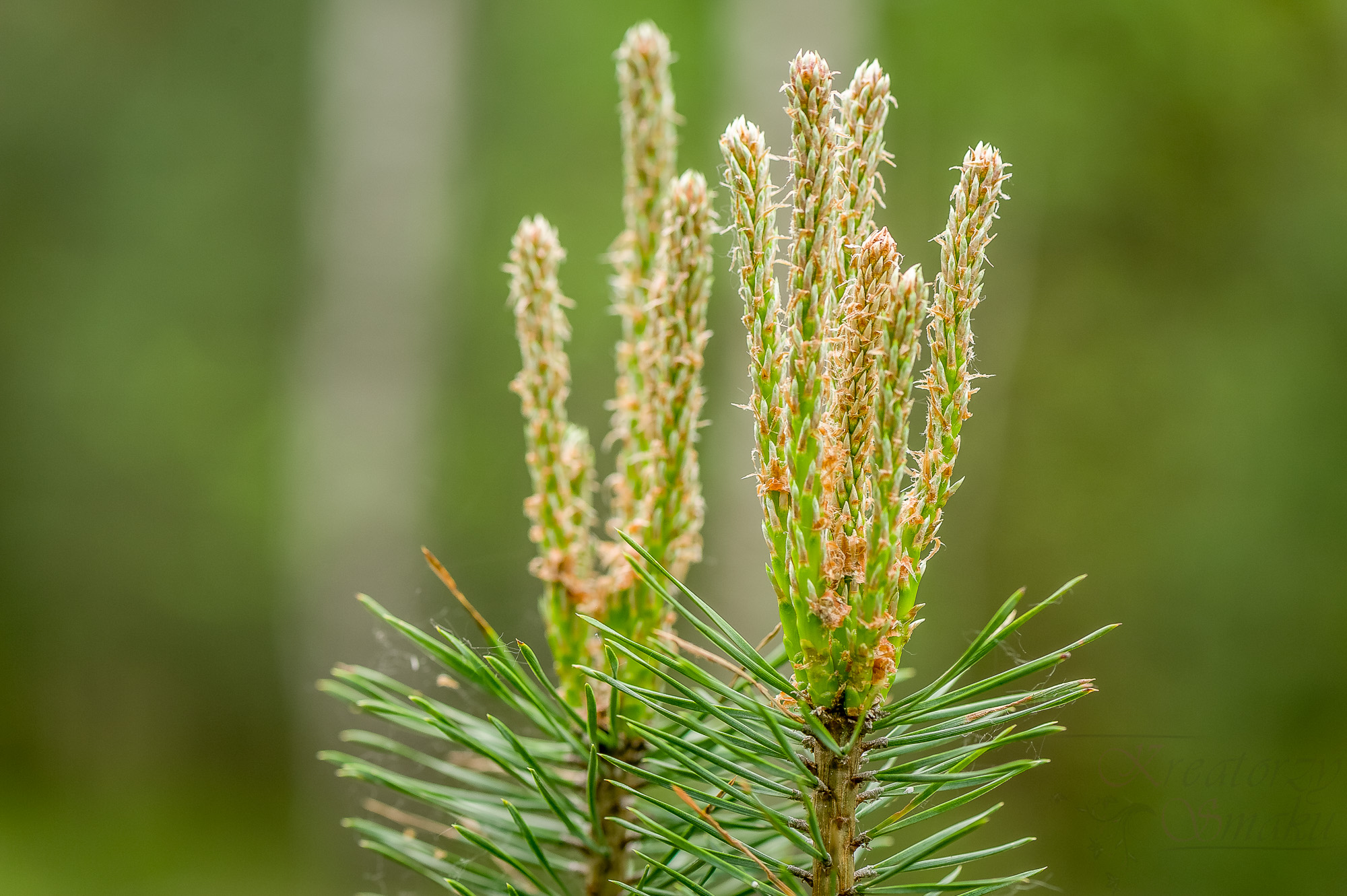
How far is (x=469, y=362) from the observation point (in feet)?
13.9

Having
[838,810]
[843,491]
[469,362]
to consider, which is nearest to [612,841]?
[838,810]

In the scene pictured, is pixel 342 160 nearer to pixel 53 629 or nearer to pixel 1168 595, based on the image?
pixel 53 629

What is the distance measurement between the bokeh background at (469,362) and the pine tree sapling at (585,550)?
5.92 ft

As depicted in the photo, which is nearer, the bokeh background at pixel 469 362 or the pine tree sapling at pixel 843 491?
the pine tree sapling at pixel 843 491

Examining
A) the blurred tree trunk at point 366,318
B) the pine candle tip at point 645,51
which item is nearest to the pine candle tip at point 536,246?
the pine candle tip at point 645,51

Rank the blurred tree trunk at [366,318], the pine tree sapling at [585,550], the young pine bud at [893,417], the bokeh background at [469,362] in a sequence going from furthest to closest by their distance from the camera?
the blurred tree trunk at [366,318] → the bokeh background at [469,362] → the pine tree sapling at [585,550] → the young pine bud at [893,417]

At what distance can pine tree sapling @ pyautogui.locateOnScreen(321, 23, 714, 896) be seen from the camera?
1.42ft

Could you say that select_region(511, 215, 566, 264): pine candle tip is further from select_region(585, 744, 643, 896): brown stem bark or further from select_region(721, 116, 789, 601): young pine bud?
select_region(585, 744, 643, 896): brown stem bark

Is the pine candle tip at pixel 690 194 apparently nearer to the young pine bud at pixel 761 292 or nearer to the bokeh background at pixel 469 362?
the young pine bud at pixel 761 292

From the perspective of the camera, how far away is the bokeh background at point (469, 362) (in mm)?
2285

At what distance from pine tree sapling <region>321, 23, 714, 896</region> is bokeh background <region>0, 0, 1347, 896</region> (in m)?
1.80

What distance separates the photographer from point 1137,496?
252cm

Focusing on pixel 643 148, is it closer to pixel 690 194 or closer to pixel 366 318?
pixel 690 194

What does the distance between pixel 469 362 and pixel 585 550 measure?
3.89m
